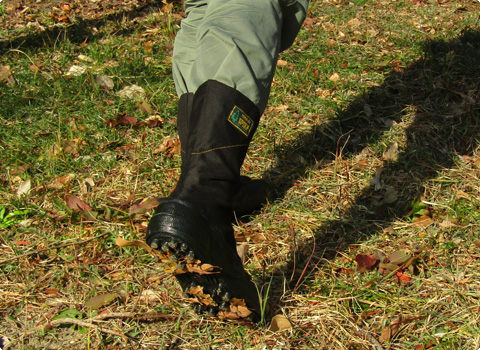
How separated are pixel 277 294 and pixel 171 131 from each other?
1.28 meters

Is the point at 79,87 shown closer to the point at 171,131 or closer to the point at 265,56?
the point at 171,131

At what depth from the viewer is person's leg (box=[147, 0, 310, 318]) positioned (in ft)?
4.40

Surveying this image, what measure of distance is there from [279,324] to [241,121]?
0.67 m

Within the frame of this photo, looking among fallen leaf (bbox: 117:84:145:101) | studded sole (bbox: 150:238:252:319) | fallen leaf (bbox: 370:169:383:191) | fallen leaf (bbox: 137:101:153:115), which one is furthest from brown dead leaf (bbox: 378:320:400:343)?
fallen leaf (bbox: 117:84:145:101)

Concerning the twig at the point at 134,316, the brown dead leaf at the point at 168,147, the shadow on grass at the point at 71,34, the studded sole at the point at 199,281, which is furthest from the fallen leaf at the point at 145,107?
the studded sole at the point at 199,281

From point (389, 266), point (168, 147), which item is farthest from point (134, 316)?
point (168, 147)

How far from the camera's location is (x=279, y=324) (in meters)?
1.55

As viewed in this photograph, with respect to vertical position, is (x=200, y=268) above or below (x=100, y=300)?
above

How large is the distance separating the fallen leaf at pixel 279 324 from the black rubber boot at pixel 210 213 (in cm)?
6

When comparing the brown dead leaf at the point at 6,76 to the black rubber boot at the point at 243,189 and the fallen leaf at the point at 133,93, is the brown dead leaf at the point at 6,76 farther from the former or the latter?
the black rubber boot at the point at 243,189

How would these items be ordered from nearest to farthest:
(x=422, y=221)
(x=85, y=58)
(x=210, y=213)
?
(x=210, y=213), (x=422, y=221), (x=85, y=58)

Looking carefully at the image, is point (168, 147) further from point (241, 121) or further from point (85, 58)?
point (85, 58)

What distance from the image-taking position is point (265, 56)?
156 cm

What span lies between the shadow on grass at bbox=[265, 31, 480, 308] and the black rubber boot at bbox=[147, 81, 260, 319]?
1.14 ft
